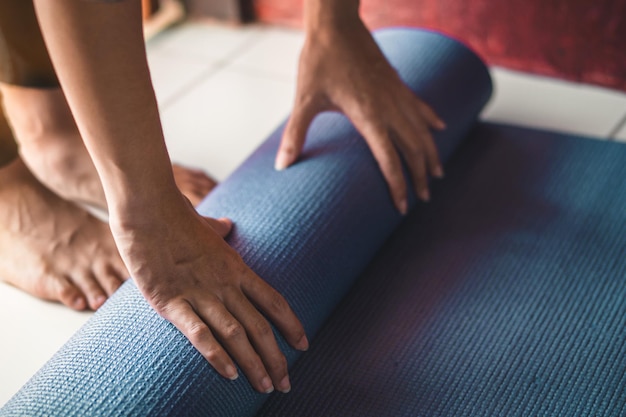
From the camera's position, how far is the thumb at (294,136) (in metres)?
1.25

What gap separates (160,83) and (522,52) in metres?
0.99

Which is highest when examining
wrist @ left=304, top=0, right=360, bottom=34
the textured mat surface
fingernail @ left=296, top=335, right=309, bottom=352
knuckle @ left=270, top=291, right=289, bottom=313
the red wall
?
wrist @ left=304, top=0, right=360, bottom=34

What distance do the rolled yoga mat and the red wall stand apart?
16.2 inches

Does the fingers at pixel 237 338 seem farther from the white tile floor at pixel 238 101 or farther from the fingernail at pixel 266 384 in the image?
the white tile floor at pixel 238 101

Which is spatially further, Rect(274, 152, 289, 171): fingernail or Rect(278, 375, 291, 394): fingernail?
Rect(274, 152, 289, 171): fingernail

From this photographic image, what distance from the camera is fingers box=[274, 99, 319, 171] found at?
1.25 meters

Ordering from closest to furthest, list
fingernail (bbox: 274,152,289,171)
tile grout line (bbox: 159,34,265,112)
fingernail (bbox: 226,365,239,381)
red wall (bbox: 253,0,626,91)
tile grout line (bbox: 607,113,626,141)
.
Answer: fingernail (bbox: 226,365,239,381) → fingernail (bbox: 274,152,289,171) → tile grout line (bbox: 607,113,626,141) → red wall (bbox: 253,0,626,91) → tile grout line (bbox: 159,34,265,112)

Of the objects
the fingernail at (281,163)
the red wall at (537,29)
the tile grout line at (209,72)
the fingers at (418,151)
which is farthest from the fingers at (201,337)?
the red wall at (537,29)

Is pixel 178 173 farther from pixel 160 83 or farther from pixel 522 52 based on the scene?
pixel 522 52

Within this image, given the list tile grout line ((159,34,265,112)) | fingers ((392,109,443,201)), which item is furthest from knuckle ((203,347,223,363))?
tile grout line ((159,34,265,112))

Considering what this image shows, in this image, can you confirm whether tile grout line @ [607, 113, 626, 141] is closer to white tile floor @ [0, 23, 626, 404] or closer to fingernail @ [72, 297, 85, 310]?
white tile floor @ [0, 23, 626, 404]

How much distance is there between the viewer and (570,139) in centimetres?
155

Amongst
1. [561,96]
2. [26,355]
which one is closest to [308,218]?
[26,355]

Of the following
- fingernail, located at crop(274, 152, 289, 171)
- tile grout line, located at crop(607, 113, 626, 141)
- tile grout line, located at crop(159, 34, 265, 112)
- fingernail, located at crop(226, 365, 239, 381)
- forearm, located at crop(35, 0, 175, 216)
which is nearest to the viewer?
forearm, located at crop(35, 0, 175, 216)
